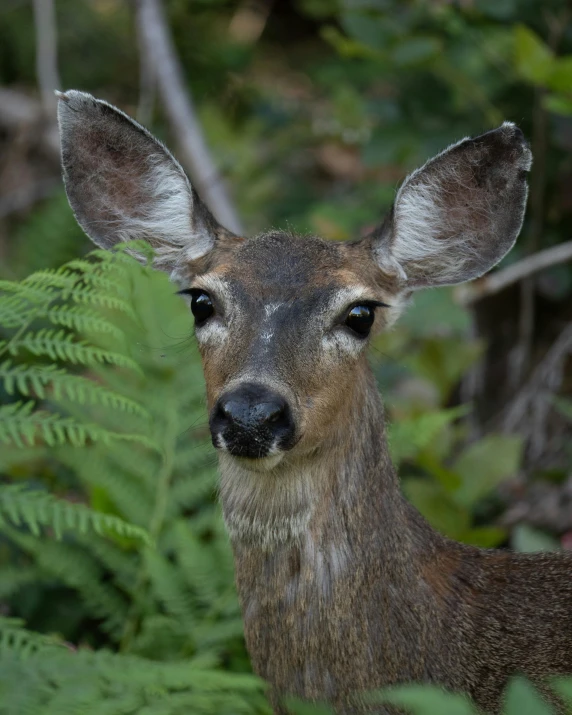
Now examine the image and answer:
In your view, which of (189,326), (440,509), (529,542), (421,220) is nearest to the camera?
(421,220)

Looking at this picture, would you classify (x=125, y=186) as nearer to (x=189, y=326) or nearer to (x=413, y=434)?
(x=189, y=326)

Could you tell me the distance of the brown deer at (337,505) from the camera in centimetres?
365

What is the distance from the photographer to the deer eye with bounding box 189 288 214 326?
3906 mm

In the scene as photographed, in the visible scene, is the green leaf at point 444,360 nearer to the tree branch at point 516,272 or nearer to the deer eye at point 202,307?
the tree branch at point 516,272

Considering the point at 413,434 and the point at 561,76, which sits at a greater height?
the point at 561,76

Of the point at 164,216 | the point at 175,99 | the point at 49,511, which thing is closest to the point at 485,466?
the point at 164,216

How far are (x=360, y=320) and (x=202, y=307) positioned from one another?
1.94ft

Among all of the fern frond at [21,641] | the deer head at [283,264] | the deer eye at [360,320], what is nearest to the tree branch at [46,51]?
the deer head at [283,264]

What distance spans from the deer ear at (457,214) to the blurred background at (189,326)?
1.51 feet

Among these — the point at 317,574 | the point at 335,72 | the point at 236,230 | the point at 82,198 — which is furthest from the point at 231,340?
the point at 335,72

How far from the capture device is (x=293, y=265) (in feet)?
12.9

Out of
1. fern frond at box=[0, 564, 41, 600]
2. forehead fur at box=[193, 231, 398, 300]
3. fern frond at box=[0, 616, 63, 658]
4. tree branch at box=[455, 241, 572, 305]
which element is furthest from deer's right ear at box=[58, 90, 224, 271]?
tree branch at box=[455, 241, 572, 305]

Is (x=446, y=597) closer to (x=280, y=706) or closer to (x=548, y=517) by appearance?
(x=280, y=706)

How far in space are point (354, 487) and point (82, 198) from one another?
172 centimetres
